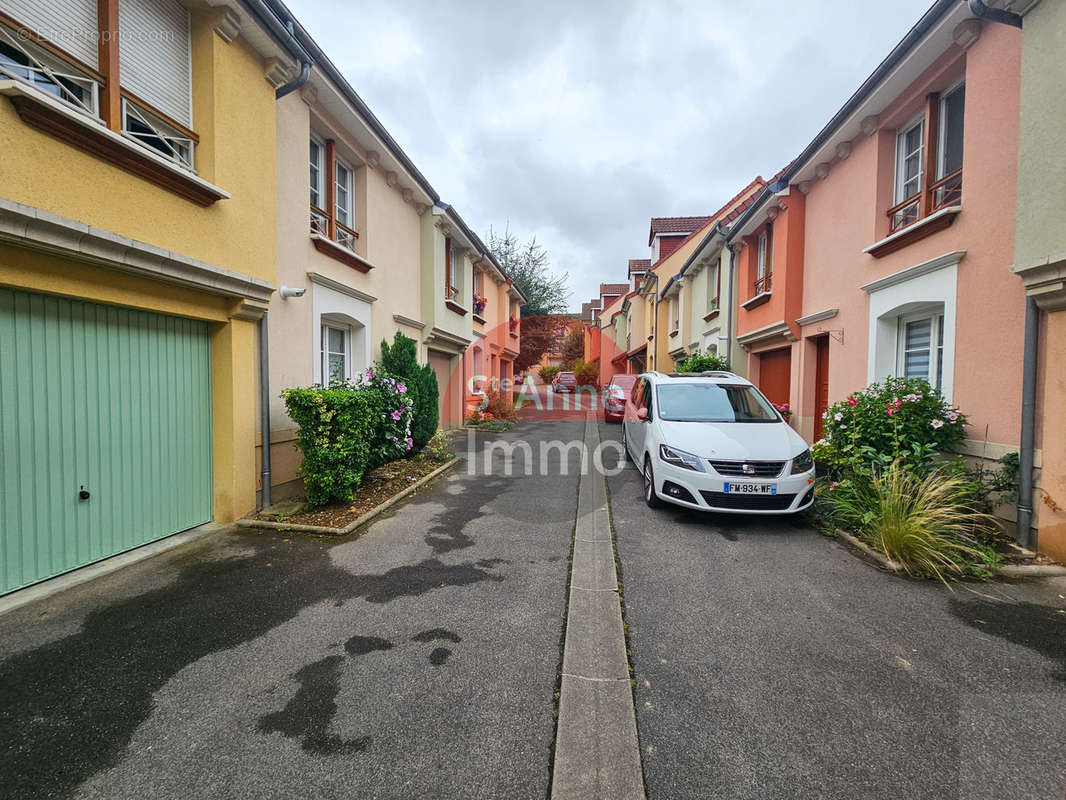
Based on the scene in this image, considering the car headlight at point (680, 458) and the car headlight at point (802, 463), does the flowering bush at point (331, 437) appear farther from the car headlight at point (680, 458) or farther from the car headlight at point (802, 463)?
the car headlight at point (802, 463)

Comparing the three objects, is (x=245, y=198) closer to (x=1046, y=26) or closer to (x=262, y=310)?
(x=262, y=310)

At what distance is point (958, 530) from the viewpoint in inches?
159

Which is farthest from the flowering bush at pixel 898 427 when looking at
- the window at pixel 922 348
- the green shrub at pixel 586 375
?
the green shrub at pixel 586 375

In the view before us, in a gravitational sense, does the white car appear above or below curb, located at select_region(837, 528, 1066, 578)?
above

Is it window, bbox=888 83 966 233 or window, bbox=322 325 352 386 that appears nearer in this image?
window, bbox=888 83 966 233

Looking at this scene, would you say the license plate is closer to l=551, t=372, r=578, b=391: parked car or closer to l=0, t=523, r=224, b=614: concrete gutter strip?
l=0, t=523, r=224, b=614: concrete gutter strip

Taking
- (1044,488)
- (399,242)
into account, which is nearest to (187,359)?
(399,242)

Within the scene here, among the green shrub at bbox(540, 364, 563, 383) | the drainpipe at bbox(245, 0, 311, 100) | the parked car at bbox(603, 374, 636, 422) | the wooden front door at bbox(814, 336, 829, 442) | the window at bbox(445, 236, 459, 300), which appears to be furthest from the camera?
the green shrub at bbox(540, 364, 563, 383)

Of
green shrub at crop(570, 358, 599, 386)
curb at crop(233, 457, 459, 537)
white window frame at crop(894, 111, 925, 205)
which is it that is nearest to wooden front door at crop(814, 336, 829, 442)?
white window frame at crop(894, 111, 925, 205)

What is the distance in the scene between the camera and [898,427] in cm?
485

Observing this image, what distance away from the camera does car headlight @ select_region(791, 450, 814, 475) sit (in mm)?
4741

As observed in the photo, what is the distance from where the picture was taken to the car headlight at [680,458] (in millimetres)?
4817

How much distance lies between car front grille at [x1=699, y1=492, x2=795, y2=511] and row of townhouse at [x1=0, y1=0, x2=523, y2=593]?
5177 millimetres

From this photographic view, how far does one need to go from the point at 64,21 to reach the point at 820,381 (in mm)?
10442
